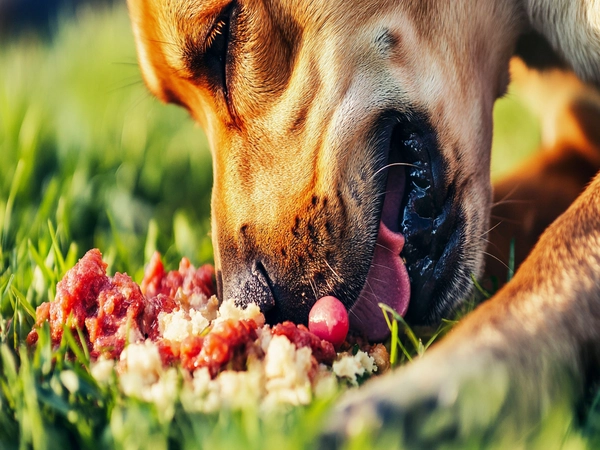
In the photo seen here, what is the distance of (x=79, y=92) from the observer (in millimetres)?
4324

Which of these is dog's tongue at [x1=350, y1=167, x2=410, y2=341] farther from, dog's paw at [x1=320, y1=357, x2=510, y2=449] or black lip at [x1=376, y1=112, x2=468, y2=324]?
dog's paw at [x1=320, y1=357, x2=510, y2=449]

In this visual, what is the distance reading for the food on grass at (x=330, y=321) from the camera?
5.78ft

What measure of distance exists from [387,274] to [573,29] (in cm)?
94

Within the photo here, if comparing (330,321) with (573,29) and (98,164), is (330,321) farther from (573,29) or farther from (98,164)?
(98,164)

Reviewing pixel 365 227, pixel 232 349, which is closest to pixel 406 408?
pixel 232 349

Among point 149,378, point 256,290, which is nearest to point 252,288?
point 256,290

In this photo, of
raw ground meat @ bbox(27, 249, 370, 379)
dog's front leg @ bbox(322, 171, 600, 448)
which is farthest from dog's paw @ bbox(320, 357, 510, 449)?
raw ground meat @ bbox(27, 249, 370, 379)

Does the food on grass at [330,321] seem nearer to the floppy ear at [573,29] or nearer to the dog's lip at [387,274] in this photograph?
the dog's lip at [387,274]

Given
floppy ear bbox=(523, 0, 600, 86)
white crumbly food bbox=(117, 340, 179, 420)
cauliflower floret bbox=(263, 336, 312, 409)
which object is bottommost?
white crumbly food bbox=(117, 340, 179, 420)

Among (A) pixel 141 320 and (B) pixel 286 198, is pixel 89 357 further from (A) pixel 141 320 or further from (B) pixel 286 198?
(B) pixel 286 198

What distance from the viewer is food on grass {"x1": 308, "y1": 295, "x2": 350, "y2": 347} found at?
1761 millimetres

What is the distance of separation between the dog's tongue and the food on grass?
12cm

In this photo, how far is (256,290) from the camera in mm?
1870

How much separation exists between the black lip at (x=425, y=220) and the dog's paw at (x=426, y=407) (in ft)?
1.93
